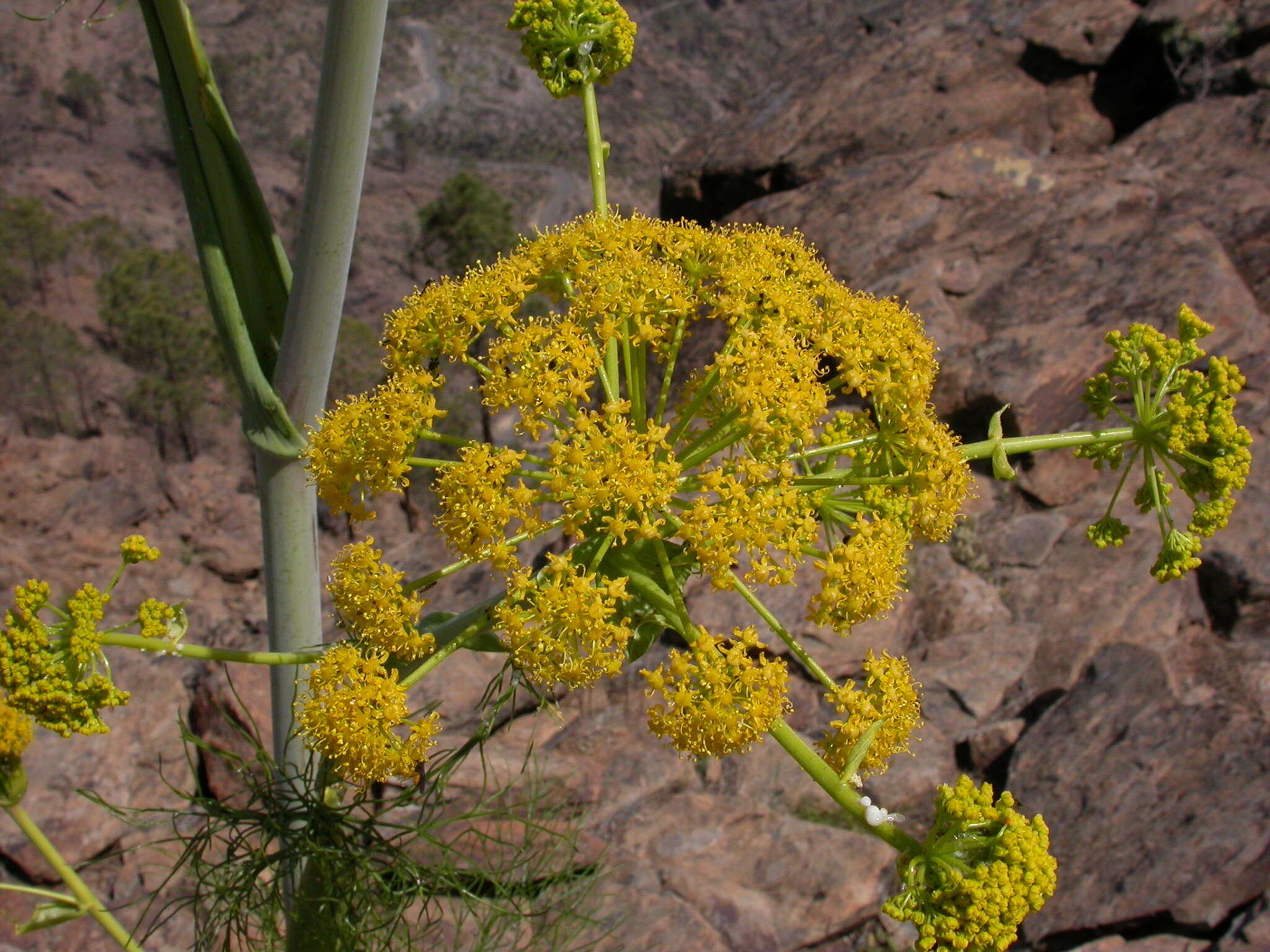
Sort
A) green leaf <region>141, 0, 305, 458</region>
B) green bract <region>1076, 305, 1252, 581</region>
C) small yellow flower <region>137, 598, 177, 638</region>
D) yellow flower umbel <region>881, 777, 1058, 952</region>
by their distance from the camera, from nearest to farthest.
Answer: yellow flower umbel <region>881, 777, 1058, 952</region> → green leaf <region>141, 0, 305, 458</region> → small yellow flower <region>137, 598, 177, 638</region> → green bract <region>1076, 305, 1252, 581</region>

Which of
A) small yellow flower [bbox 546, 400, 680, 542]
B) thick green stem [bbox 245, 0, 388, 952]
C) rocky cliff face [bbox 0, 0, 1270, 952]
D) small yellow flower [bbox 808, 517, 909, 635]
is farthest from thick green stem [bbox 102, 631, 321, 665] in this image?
rocky cliff face [bbox 0, 0, 1270, 952]

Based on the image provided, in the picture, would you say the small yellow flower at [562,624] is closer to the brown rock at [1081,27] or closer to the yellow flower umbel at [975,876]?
the yellow flower umbel at [975,876]

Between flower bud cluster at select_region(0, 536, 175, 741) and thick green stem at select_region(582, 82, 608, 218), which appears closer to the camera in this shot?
flower bud cluster at select_region(0, 536, 175, 741)

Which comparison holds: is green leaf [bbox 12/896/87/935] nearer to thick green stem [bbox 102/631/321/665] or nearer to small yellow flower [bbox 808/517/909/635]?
thick green stem [bbox 102/631/321/665]

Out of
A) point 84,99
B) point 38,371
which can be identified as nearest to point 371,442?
point 38,371

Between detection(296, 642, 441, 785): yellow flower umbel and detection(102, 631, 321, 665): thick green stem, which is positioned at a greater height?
detection(102, 631, 321, 665): thick green stem

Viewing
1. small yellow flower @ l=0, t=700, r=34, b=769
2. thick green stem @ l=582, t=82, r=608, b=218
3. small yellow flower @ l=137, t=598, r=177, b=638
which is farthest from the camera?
small yellow flower @ l=0, t=700, r=34, b=769

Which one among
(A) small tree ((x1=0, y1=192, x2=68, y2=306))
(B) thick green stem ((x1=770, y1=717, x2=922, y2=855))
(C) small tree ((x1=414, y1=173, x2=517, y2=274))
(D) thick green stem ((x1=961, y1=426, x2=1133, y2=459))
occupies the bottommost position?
(B) thick green stem ((x1=770, y1=717, x2=922, y2=855))
